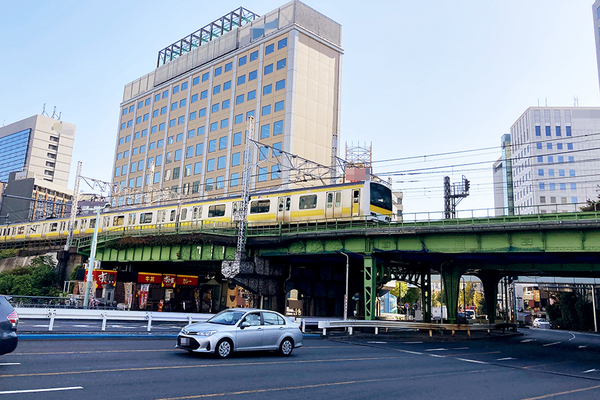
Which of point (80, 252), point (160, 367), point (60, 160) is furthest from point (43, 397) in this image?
point (60, 160)

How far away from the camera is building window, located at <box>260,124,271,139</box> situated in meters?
67.6

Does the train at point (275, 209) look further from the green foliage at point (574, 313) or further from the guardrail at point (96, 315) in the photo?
the green foliage at point (574, 313)

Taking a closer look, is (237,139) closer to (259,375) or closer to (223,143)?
(223,143)

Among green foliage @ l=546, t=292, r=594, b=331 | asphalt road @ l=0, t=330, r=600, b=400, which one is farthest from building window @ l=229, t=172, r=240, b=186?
asphalt road @ l=0, t=330, r=600, b=400

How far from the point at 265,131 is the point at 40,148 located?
126565mm

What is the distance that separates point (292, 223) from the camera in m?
36.4

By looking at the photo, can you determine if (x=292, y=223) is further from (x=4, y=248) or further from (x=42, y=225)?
(x=4, y=248)

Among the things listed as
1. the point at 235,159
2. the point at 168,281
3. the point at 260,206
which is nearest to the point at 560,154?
the point at 235,159

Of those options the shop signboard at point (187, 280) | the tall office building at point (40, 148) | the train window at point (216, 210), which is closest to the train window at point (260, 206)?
the train window at point (216, 210)

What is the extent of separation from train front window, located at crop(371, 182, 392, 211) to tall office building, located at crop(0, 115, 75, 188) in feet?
496

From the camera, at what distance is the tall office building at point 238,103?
66.9 metres

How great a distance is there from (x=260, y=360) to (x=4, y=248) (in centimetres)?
6695

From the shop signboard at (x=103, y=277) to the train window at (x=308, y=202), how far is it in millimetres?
24352

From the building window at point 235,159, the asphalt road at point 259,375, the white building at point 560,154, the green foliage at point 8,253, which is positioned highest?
the white building at point 560,154
